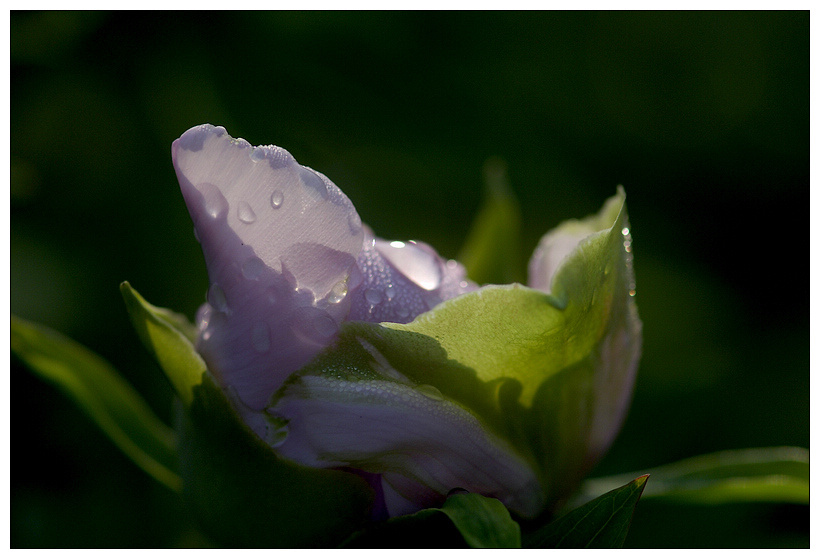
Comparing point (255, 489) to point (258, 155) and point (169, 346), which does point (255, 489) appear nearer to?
point (169, 346)

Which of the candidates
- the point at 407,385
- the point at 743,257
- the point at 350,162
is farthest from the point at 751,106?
the point at 407,385

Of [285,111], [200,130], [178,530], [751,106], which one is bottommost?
[178,530]

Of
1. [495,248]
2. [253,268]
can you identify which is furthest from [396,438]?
[495,248]

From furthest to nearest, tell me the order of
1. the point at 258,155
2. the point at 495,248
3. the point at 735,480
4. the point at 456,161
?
the point at 456,161, the point at 495,248, the point at 735,480, the point at 258,155

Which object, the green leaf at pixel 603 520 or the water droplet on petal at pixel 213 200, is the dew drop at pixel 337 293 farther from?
the green leaf at pixel 603 520

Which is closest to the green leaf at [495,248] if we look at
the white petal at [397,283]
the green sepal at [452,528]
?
the white petal at [397,283]

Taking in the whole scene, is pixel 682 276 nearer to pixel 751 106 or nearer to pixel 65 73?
pixel 751 106
